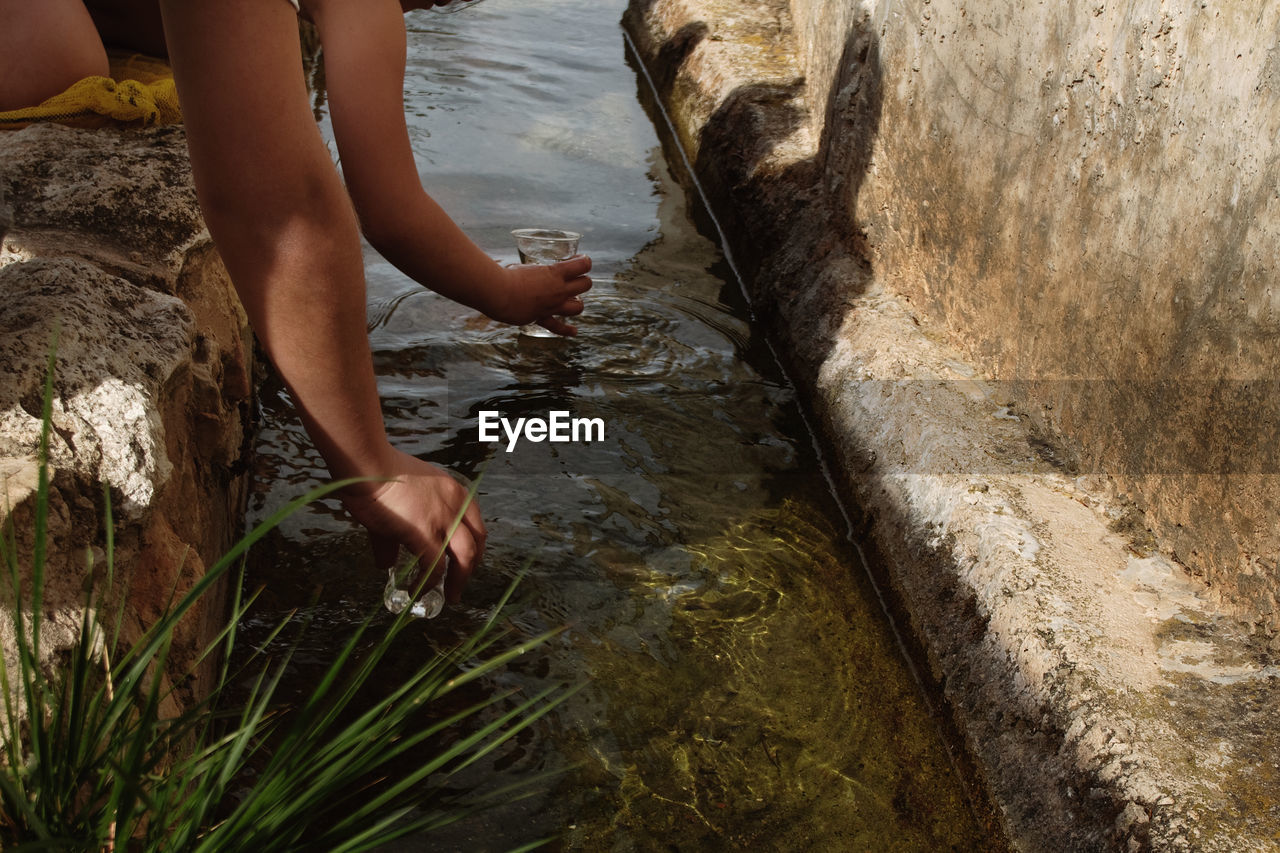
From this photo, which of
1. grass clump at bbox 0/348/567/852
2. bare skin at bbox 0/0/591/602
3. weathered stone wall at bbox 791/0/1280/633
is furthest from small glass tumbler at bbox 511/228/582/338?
→ grass clump at bbox 0/348/567/852

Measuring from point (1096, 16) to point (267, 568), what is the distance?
6.84 ft

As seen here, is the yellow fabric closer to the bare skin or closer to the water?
the water

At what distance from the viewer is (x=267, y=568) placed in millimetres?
2414

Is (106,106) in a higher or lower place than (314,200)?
lower

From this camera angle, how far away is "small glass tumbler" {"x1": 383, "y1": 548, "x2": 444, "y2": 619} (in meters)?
1.51

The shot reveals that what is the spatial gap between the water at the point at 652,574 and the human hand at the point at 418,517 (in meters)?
0.14

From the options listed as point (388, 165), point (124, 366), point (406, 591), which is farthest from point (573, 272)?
point (124, 366)

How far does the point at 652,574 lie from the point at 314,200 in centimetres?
137

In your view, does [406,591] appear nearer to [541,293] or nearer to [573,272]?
[541,293]

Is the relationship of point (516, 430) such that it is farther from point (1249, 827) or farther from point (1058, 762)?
point (1249, 827)

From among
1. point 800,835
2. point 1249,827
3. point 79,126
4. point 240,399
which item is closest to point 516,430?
point 240,399

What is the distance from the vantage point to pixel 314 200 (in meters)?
1.36
